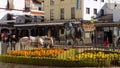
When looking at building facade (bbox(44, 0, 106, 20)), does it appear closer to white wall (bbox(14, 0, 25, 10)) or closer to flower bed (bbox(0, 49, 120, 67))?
white wall (bbox(14, 0, 25, 10))

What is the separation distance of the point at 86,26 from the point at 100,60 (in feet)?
97.0

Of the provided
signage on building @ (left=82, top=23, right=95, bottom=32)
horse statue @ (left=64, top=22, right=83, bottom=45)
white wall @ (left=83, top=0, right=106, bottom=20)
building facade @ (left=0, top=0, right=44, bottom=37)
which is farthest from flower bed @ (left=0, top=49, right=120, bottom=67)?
building facade @ (left=0, top=0, right=44, bottom=37)

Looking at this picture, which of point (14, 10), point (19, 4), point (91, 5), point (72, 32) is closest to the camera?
point (72, 32)

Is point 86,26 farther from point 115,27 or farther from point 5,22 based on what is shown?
point 5,22

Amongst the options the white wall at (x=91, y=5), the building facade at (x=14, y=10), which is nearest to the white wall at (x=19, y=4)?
the building facade at (x=14, y=10)

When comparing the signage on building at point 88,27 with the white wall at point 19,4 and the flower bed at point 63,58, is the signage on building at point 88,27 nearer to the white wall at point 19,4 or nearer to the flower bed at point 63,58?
the flower bed at point 63,58

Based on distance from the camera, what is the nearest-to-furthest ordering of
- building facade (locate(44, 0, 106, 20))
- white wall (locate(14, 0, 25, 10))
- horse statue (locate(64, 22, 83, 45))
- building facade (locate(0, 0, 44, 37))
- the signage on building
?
1. horse statue (locate(64, 22, 83, 45))
2. the signage on building
3. building facade (locate(44, 0, 106, 20))
4. building facade (locate(0, 0, 44, 37))
5. white wall (locate(14, 0, 25, 10))

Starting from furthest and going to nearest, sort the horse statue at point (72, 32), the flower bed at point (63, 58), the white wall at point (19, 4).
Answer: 1. the white wall at point (19, 4)
2. the horse statue at point (72, 32)
3. the flower bed at point (63, 58)

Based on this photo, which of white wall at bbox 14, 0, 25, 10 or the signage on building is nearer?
the signage on building

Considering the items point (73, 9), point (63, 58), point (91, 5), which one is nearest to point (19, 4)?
point (73, 9)

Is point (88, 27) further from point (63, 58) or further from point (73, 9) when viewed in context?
point (63, 58)

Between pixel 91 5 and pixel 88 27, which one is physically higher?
pixel 91 5

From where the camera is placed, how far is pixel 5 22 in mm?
61906

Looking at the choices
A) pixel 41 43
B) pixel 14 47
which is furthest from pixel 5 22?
pixel 14 47
